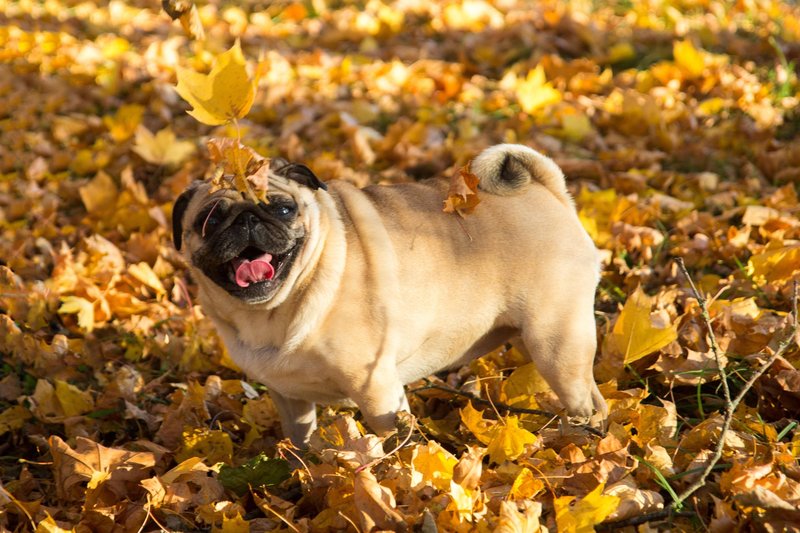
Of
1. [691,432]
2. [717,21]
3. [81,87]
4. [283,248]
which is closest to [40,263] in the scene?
[283,248]

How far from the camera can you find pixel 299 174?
2.94 metres

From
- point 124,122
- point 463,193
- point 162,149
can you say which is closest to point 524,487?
point 463,193

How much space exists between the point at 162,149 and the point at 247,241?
3.00 m

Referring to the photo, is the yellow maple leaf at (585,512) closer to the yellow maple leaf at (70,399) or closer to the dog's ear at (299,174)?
the dog's ear at (299,174)

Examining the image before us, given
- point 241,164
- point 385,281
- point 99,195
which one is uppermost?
point 241,164

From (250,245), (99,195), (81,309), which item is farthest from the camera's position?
(99,195)

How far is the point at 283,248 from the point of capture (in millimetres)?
2707

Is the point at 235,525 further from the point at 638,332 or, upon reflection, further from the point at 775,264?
the point at 775,264

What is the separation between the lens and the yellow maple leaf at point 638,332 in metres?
3.02

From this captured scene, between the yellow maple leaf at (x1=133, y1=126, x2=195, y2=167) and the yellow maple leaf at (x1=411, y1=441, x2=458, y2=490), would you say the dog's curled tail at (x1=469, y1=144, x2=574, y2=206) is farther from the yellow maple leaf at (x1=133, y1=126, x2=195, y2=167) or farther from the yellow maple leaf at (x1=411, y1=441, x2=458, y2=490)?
the yellow maple leaf at (x1=133, y1=126, x2=195, y2=167)

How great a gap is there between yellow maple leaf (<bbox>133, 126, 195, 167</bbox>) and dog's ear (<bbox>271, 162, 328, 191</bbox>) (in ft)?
8.92

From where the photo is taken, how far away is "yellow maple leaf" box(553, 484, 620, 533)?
2.19m

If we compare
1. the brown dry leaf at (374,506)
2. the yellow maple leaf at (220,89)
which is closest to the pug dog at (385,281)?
the brown dry leaf at (374,506)

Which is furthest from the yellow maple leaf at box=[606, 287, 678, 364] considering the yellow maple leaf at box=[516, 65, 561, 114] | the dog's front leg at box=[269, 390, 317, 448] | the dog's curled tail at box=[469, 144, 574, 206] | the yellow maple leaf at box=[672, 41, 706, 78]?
the yellow maple leaf at box=[672, 41, 706, 78]
